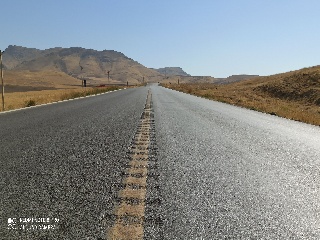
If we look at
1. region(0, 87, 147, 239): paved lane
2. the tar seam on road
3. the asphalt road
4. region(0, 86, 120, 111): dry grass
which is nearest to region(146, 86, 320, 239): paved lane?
the asphalt road

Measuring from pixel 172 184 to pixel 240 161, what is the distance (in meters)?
1.84

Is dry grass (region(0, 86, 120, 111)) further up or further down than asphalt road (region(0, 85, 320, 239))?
further down

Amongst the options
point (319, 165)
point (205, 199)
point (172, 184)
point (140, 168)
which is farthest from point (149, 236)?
point (319, 165)

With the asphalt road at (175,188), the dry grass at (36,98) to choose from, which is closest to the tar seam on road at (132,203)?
the asphalt road at (175,188)

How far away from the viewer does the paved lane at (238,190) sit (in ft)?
8.33

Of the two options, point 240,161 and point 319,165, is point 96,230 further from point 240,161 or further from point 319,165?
point 319,165

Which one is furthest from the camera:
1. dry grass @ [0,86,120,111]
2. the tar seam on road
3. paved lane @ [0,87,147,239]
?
dry grass @ [0,86,120,111]

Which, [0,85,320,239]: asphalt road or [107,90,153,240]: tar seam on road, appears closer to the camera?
[107,90,153,240]: tar seam on road

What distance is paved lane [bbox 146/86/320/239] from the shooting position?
2.54m

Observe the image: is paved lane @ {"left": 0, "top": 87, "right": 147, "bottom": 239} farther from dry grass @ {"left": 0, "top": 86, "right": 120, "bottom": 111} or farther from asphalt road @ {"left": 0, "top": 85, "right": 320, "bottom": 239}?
dry grass @ {"left": 0, "top": 86, "right": 120, "bottom": 111}

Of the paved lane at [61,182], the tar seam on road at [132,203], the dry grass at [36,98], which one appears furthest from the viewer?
the dry grass at [36,98]

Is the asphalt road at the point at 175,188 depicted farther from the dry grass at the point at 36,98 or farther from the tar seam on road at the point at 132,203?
the dry grass at the point at 36,98

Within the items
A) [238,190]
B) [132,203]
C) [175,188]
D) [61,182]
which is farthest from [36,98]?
[132,203]

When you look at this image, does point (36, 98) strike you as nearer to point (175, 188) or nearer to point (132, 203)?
point (175, 188)
